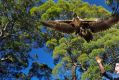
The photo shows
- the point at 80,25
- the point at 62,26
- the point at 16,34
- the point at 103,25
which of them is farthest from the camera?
the point at 16,34

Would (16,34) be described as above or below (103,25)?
below

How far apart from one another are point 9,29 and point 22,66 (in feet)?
9.37

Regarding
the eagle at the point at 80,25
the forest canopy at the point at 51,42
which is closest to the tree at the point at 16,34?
the forest canopy at the point at 51,42

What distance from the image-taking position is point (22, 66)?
21.2 m

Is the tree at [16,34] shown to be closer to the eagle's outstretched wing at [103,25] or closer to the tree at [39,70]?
the tree at [39,70]

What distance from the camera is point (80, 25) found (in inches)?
373

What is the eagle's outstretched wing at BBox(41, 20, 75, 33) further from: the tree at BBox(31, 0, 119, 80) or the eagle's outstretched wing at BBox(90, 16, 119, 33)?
the tree at BBox(31, 0, 119, 80)

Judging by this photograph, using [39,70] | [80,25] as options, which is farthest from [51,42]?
[80,25]

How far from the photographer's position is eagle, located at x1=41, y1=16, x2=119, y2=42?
869 centimetres

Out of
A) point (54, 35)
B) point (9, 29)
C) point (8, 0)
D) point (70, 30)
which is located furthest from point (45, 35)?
point (70, 30)

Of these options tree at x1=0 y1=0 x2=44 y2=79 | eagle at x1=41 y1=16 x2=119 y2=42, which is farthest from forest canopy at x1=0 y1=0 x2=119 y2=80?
eagle at x1=41 y1=16 x2=119 y2=42

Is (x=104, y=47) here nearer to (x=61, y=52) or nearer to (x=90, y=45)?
(x=90, y=45)

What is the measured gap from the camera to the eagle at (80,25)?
8694mm

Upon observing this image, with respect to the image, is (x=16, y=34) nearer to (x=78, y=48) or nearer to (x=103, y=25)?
(x=78, y=48)
